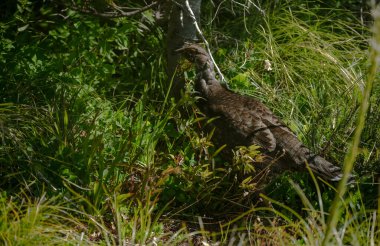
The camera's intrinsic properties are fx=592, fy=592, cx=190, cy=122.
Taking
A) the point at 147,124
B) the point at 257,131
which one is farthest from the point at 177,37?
the point at 257,131

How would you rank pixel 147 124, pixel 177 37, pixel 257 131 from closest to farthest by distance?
pixel 257 131, pixel 147 124, pixel 177 37

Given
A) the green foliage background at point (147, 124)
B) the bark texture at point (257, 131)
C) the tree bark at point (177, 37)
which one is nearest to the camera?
the green foliage background at point (147, 124)

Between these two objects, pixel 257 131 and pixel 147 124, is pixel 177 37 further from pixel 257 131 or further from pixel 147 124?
pixel 257 131

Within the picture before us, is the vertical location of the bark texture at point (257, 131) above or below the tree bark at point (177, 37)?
below

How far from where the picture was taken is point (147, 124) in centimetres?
465

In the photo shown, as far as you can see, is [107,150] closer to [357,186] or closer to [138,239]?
[138,239]

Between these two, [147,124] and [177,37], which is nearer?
[147,124]

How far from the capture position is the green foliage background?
12.6 ft

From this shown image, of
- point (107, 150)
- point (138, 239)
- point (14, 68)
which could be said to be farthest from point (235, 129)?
point (14, 68)

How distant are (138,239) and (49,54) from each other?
2.49 metres

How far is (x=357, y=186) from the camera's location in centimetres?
437

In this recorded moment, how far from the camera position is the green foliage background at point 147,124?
3.86 metres

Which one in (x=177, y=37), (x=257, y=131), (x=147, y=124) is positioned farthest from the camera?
(x=177, y=37)

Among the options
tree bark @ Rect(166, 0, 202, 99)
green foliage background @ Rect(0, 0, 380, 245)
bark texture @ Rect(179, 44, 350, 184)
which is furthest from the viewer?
tree bark @ Rect(166, 0, 202, 99)
